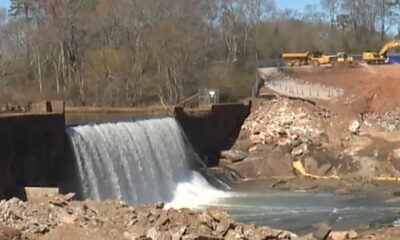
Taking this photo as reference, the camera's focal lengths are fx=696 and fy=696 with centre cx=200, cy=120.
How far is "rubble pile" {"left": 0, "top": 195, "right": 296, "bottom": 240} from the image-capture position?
13297 mm

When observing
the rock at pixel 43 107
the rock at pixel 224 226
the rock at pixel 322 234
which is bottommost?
the rock at pixel 322 234

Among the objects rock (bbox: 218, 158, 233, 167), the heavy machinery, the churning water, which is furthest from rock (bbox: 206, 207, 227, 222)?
the heavy machinery

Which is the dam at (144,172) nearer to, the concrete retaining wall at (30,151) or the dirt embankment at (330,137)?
the concrete retaining wall at (30,151)

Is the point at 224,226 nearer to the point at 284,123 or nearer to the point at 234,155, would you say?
the point at 234,155

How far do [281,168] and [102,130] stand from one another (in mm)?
10588

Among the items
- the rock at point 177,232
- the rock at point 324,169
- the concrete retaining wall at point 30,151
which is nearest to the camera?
the rock at point 177,232

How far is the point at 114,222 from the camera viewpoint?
1483cm

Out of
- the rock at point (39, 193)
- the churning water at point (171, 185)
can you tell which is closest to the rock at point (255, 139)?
the churning water at point (171, 185)

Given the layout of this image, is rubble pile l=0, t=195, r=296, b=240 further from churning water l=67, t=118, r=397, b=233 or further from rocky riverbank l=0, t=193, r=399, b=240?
churning water l=67, t=118, r=397, b=233

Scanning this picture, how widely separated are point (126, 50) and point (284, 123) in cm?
1590

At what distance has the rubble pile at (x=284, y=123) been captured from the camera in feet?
117

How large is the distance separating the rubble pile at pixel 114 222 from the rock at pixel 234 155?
17095 millimetres

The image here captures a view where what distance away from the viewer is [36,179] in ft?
74.0

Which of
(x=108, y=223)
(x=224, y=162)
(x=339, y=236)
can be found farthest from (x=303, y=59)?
(x=108, y=223)
